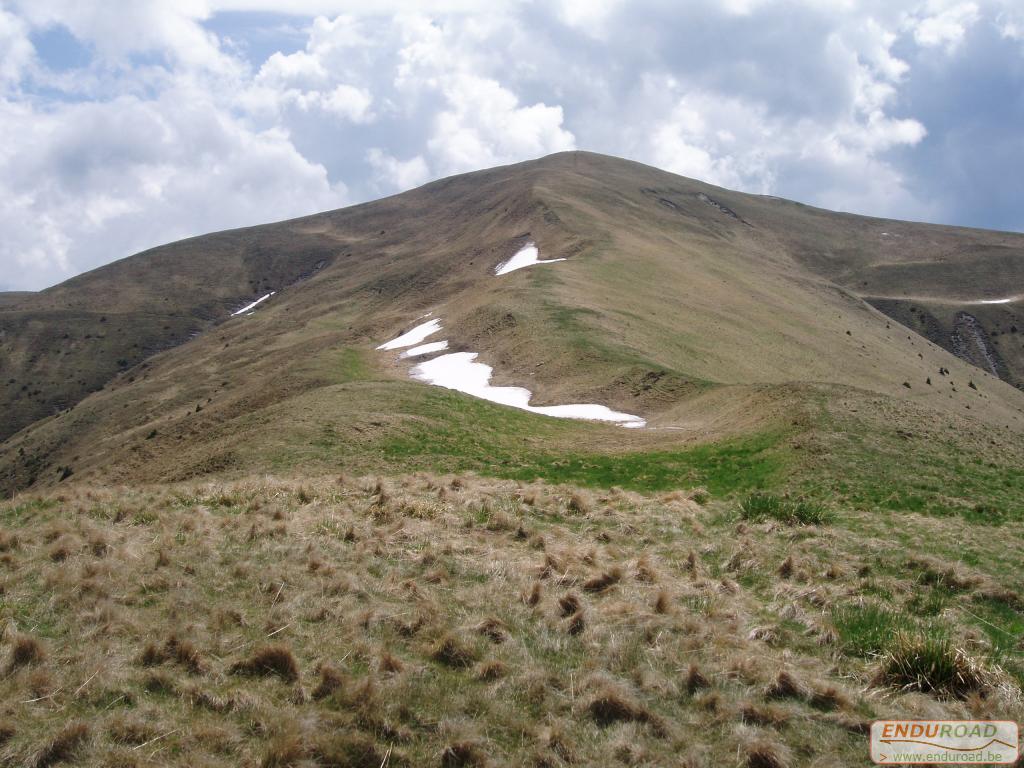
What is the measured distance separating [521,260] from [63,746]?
79151 millimetres

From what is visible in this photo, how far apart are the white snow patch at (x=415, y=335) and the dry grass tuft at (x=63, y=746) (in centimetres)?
5243

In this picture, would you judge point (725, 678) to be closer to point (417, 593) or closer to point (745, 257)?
point (417, 593)

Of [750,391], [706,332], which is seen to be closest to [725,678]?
[750,391]

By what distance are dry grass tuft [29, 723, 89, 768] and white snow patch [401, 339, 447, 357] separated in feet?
155

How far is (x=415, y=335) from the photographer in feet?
201

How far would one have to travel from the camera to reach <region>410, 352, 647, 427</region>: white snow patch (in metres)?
34.6

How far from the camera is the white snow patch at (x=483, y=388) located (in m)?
34.6

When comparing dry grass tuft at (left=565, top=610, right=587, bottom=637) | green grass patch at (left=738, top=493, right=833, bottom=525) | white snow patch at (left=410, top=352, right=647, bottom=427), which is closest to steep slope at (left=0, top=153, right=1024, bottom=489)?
white snow patch at (left=410, top=352, right=647, bottom=427)

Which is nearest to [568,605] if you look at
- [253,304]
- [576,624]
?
[576,624]

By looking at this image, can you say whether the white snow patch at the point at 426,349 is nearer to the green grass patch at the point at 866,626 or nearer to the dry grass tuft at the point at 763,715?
the green grass patch at the point at 866,626

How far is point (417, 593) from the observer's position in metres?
9.56

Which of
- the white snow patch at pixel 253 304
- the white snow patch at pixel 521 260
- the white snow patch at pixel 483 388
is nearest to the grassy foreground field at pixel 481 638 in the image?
the white snow patch at pixel 483 388

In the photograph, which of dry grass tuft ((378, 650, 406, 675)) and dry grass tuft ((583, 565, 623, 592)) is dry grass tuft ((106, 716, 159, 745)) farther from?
dry grass tuft ((583, 565, 623, 592))

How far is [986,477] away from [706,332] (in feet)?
124
